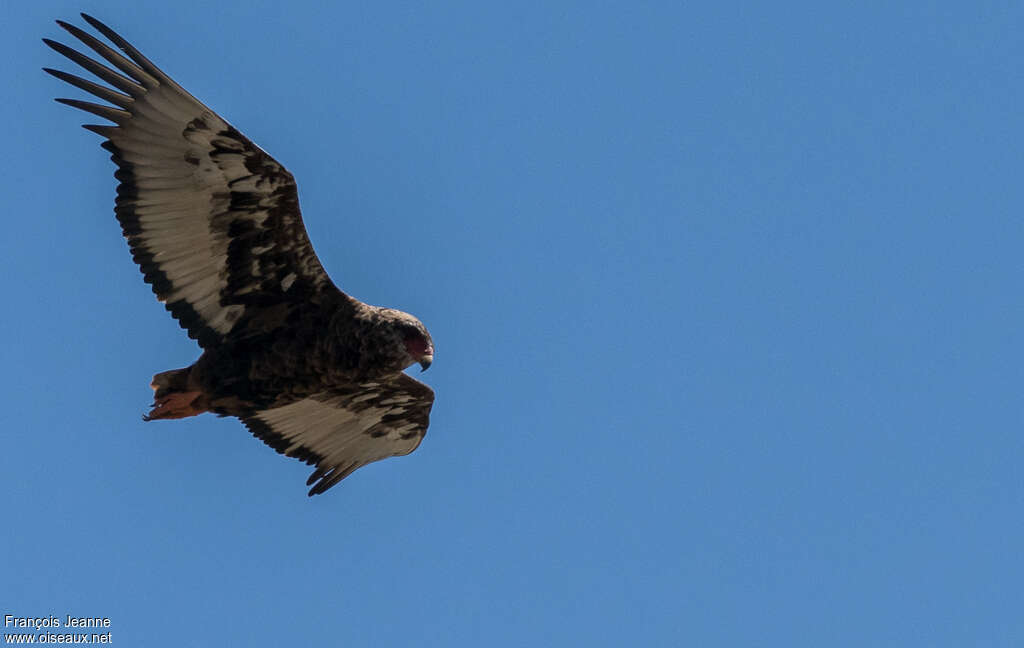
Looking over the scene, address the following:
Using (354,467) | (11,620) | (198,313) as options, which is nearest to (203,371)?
(198,313)

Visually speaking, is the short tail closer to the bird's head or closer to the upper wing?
the upper wing

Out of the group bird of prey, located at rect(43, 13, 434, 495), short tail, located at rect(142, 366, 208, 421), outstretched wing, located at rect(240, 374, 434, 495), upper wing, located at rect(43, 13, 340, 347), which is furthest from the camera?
outstretched wing, located at rect(240, 374, 434, 495)

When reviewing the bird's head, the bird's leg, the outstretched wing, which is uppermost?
the outstretched wing

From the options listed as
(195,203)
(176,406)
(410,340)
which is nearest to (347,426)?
(176,406)

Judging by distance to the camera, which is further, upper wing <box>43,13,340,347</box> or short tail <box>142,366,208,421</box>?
short tail <box>142,366,208,421</box>

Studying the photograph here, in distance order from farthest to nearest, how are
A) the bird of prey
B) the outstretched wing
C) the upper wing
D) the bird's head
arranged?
the outstretched wing, the bird's head, the bird of prey, the upper wing

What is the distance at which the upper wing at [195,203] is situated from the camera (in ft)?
41.7

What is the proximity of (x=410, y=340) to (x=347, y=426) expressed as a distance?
8.90 feet

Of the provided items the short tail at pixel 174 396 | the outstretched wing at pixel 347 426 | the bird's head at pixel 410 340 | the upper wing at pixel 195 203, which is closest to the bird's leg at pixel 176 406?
the short tail at pixel 174 396

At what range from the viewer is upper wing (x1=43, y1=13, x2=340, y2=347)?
41.7 feet

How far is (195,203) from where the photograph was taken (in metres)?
13.3

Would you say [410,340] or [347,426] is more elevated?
[347,426]

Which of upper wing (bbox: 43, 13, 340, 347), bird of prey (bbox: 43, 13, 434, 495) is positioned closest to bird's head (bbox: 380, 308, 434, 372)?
bird of prey (bbox: 43, 13, 434, 495)

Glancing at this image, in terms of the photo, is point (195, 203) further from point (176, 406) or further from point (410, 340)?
point (410, 340)
